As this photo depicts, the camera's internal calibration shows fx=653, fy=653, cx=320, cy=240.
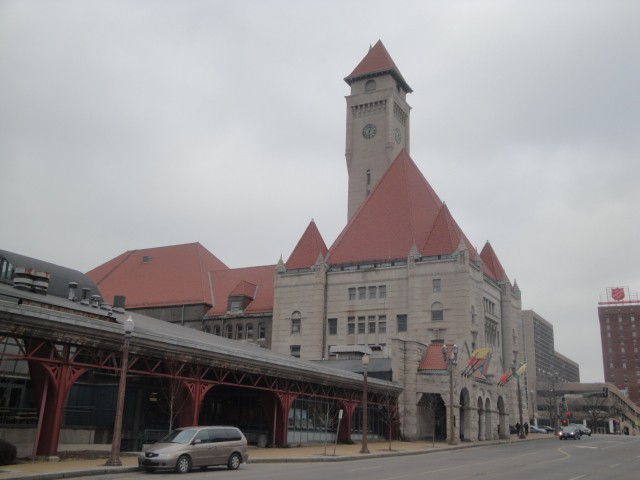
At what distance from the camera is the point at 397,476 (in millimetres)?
20688

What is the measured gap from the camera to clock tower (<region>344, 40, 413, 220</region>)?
3140 inches

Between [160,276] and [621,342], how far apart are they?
147462mm

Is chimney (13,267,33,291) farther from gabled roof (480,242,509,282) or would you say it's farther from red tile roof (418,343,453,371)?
gabled roof (480,242,509,282)

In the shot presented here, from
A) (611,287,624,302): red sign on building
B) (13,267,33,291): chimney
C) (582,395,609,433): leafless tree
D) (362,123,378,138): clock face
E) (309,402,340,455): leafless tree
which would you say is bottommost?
(309,402,340,455): leafless tree

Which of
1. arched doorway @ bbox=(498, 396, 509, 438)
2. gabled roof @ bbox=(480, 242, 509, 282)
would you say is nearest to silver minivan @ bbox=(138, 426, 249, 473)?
arched doorway @ bbox=(498, 396, 509, 438)

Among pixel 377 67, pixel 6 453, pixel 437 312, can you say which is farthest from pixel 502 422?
pixel 6 453

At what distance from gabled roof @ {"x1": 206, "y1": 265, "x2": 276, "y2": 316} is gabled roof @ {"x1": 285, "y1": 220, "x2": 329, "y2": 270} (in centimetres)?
649

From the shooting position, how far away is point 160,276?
7962 centimetres

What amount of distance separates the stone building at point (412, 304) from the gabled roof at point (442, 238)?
0.34ft

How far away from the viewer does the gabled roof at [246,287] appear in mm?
72438

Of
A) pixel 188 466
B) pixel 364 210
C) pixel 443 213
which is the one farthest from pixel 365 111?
pixel 188 466

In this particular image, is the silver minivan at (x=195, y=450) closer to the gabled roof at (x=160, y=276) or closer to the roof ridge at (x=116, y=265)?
the gabled roof at (x=160, y=276)

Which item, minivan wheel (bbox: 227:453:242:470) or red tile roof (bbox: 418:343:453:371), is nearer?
minivan wheel (bbox: 227:453:242:470)

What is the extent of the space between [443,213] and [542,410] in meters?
92.6
